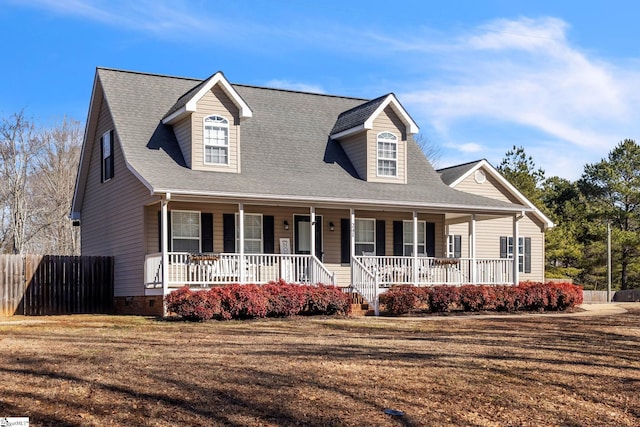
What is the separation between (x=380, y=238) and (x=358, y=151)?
2.90 meters

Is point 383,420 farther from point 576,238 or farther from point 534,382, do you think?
point 576,238

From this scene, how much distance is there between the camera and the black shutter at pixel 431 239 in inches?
1006

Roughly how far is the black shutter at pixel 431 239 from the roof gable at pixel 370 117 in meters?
3.30

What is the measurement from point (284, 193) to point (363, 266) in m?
3.07

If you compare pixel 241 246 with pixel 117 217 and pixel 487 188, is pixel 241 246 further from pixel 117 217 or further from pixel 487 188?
pixel 487 188

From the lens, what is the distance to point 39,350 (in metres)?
10.7

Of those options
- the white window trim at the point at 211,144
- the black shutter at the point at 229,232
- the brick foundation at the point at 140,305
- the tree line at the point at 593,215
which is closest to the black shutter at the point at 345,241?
the black shutter at the point at 229,232

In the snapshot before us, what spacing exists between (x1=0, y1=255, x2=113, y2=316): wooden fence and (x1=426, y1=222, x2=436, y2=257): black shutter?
10300 millimetres

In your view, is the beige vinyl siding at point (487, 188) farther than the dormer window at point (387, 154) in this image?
Yes

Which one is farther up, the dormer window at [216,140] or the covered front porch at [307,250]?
the dormer window at [216,140]

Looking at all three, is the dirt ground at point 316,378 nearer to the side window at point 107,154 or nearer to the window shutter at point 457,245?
the side window at point 107,154

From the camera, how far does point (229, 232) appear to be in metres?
22.2

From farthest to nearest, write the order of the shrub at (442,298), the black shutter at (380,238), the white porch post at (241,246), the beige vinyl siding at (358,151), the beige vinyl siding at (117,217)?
the black shutter at (380,238) < the beige vinyl siding at (358,151) < the beige vinyl siding at (117,217) < the shrub at (442,298) < the white porch post at (241,246)

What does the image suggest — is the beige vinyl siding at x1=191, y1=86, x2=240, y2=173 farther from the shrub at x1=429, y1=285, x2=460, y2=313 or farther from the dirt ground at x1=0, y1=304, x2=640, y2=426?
the dirt ground at x1=0, y1=304, x2=640, y2=426
